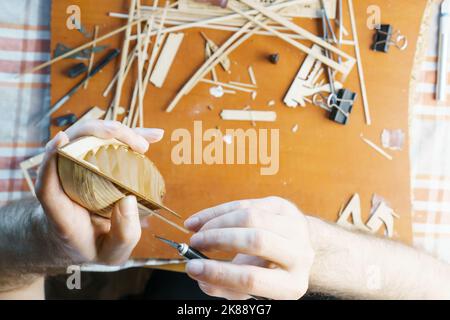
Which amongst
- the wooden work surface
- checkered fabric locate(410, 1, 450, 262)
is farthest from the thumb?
checkered fabric locate(410, 1, 450, 262)

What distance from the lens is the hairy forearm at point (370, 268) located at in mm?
707

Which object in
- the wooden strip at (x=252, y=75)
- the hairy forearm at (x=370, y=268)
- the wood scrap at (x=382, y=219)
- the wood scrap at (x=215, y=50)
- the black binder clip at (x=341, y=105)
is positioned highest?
the wood scrap at (x=215, y=50)

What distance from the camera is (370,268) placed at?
740mm

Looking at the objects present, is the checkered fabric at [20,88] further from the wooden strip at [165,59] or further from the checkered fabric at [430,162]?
the checkered fabric at [430,162]

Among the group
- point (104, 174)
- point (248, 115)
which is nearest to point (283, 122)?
point (248, 115)

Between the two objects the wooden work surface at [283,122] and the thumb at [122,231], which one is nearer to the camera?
the thumb at [122,231]

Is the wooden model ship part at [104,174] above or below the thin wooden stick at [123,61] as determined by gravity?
below

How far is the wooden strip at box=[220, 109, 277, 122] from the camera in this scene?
2.41 ft

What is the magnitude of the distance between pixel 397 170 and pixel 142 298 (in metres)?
0.53

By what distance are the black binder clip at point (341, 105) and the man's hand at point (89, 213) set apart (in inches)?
13.8

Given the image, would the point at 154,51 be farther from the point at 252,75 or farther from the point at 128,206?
the point at 128,206

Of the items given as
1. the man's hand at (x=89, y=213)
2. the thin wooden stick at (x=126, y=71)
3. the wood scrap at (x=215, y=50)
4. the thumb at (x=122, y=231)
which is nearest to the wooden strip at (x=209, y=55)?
the wood scrap at (x=215, y=50)

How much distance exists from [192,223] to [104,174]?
144 mm

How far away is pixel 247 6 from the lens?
2.47 feet
